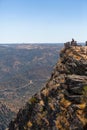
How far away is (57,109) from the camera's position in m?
69.4

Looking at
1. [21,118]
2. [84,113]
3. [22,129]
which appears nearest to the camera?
[84,113]

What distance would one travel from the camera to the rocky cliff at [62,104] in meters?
64.8

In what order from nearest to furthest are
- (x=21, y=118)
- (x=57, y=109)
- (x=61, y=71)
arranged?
(x=57, y=109) → (x=21, y=118) → (x=61, y=71)

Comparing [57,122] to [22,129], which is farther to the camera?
[22,129]

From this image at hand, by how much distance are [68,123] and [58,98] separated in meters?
8.84

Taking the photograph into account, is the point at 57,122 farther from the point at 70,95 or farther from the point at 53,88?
the point at 53,88

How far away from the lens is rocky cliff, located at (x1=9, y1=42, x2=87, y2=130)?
6481 cm

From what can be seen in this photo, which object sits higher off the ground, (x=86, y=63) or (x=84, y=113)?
(x=86, y=63)

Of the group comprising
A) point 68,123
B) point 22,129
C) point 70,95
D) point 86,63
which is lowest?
point 22,129

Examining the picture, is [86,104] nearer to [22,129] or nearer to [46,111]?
[46,111]

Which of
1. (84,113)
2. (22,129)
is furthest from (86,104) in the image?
(22,129)

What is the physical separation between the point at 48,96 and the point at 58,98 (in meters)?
4.53

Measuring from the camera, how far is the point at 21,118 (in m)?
79.9

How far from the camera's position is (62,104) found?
69.5 meters
